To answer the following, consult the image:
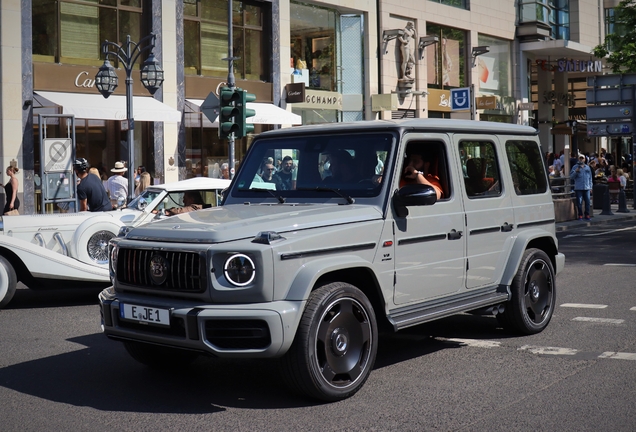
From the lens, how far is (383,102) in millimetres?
32125

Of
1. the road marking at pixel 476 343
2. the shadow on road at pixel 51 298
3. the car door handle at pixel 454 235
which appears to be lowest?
the road marking at pixel 476 343

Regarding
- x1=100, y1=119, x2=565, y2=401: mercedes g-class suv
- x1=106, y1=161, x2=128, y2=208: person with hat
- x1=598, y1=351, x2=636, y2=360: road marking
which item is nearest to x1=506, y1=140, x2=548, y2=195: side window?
x1=100, y1=119, x2=565, y2=401: mercedes g-class suv

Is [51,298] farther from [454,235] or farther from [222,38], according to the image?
[222,38]

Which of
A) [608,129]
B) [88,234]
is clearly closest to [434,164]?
[88,234]

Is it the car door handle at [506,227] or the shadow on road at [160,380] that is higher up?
the car door handle at [506,227]

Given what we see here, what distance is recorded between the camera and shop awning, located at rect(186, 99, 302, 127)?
26.6m

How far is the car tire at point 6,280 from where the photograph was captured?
9688 millimetres

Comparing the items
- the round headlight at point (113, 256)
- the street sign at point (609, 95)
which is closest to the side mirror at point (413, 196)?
the round headlight at point (113, 256)

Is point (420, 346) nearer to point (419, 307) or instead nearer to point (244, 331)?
point (419, 307)

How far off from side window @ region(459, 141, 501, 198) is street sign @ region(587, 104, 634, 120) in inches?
813

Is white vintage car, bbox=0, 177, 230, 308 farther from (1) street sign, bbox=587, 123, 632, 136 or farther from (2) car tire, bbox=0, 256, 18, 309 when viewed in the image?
(1) street sign, bbox=587, 123, 632, 136

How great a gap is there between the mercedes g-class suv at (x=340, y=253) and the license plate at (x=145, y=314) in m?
0.01

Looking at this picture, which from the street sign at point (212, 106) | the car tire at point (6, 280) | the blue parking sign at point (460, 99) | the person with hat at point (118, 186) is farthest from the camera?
the blue parking sign at point (460, 99)

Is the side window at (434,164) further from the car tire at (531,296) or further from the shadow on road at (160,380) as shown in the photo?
the shadow on road at (160,380)
